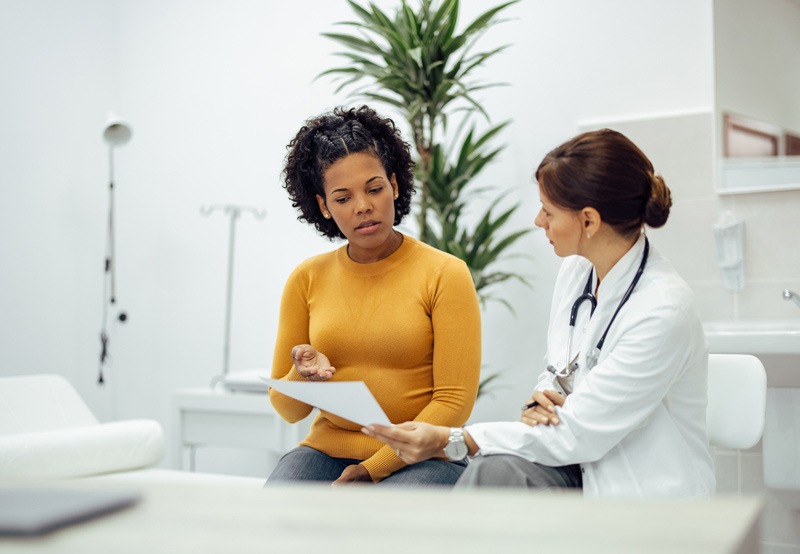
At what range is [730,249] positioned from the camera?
2.56 metres

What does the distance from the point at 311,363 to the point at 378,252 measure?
298 mm

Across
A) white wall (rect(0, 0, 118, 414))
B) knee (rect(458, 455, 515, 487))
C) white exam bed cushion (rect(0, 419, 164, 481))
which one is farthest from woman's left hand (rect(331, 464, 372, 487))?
white wall (rect(0, 0, 118, 414))

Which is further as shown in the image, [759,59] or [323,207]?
[759,59]

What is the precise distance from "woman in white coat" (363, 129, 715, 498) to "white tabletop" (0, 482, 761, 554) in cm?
64

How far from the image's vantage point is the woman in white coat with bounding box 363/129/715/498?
125 cm

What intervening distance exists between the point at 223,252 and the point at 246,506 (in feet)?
10.7

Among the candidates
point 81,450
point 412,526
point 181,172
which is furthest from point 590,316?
point 181,172

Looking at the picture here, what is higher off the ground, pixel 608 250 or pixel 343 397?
pixel 608 250

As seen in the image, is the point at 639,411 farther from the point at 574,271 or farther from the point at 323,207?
the point at 323,207

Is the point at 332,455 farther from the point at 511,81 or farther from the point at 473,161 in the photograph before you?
the point at 511,81

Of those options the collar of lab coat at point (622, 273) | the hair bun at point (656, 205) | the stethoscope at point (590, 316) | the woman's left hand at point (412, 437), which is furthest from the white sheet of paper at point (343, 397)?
the hair bun at point (656, 205)

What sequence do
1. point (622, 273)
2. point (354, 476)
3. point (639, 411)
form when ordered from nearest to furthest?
1. point (639, 411)
2. point (622, 273)
3. point (354, 476)

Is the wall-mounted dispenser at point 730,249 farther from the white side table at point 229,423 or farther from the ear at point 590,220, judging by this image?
the white side table at point 229,423

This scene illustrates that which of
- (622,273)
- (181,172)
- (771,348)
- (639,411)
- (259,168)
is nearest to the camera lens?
(639,411)
